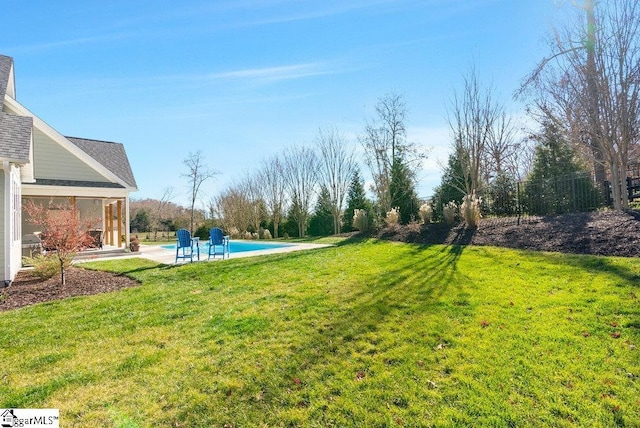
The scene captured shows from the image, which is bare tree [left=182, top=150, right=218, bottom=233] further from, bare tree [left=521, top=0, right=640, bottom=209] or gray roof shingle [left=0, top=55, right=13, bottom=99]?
bare tree [left=521, top=0, right=640, bottom=209]

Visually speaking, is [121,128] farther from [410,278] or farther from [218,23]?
[410,278]

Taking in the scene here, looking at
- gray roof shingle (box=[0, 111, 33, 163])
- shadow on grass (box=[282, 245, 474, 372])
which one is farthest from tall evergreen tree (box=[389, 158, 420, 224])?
gray roof shingle (box=[0, 111, 33, 163])

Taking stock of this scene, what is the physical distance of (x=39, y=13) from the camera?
8438 mm

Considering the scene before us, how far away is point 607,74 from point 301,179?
18126mm

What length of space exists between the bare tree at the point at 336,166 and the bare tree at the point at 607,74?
13.0 metres

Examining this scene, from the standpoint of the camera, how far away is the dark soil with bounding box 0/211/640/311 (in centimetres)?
659

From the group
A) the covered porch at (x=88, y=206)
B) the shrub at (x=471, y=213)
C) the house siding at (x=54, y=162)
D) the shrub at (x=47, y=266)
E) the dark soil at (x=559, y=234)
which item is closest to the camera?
the dark soil at (x=559, y=234)

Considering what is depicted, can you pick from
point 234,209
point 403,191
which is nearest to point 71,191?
point 234,209

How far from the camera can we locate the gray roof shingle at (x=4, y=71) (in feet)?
31.1

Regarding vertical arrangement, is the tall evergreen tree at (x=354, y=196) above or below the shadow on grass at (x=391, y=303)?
above

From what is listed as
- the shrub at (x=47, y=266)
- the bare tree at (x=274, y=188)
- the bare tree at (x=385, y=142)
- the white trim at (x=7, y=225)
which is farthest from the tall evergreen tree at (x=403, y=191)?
the white trim at (x=7, y=225)

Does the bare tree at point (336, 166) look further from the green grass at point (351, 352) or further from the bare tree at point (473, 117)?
the green grass at point (351, 352)

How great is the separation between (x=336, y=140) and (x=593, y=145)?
13.8 m

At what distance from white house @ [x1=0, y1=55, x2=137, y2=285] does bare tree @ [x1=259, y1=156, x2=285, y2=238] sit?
992 cm
